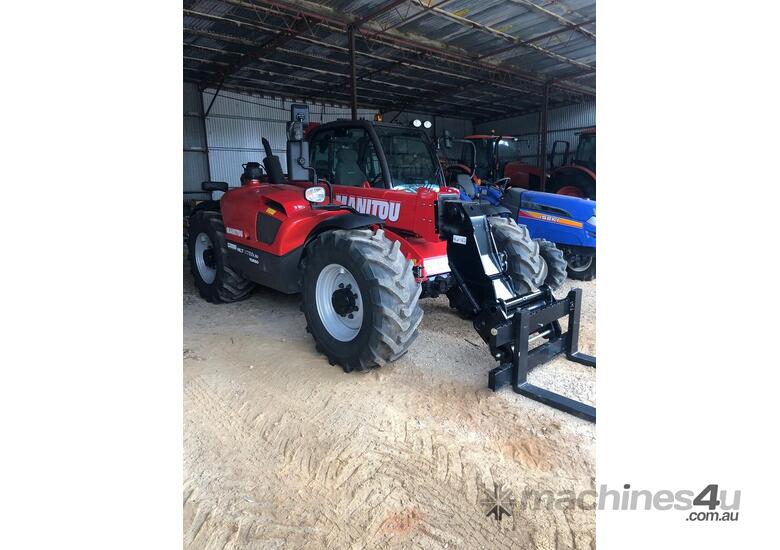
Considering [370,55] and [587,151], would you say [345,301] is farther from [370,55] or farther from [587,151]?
[587,151]

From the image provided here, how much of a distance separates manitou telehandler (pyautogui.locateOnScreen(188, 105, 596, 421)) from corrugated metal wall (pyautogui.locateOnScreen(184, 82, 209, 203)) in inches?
379

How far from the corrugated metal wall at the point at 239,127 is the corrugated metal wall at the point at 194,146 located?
0.21m

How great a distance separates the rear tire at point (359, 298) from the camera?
315cm

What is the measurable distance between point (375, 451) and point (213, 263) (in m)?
3.61

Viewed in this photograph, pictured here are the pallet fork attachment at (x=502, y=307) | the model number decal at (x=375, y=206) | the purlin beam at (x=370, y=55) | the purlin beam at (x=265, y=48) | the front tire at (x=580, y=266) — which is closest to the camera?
the pallet fork attachment at (x=502, y=307)

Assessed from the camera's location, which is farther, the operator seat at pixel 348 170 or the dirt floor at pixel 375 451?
the operator seat at pixel 348 170

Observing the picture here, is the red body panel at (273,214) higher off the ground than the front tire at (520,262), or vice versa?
the red body panel at (273,214)

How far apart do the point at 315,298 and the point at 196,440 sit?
1327 millimetres

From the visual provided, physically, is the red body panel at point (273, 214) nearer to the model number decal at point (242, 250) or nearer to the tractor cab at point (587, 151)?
the model number decal at point (242, 250)

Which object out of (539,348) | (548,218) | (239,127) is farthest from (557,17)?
(239,127)

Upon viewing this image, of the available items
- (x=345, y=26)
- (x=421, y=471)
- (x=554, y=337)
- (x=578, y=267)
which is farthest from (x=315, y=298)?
(x=345, y=26)

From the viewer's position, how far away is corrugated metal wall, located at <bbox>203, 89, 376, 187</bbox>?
47.2ft

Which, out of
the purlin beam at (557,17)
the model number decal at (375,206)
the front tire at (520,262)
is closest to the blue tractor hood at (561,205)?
the front tire at (520,262)
